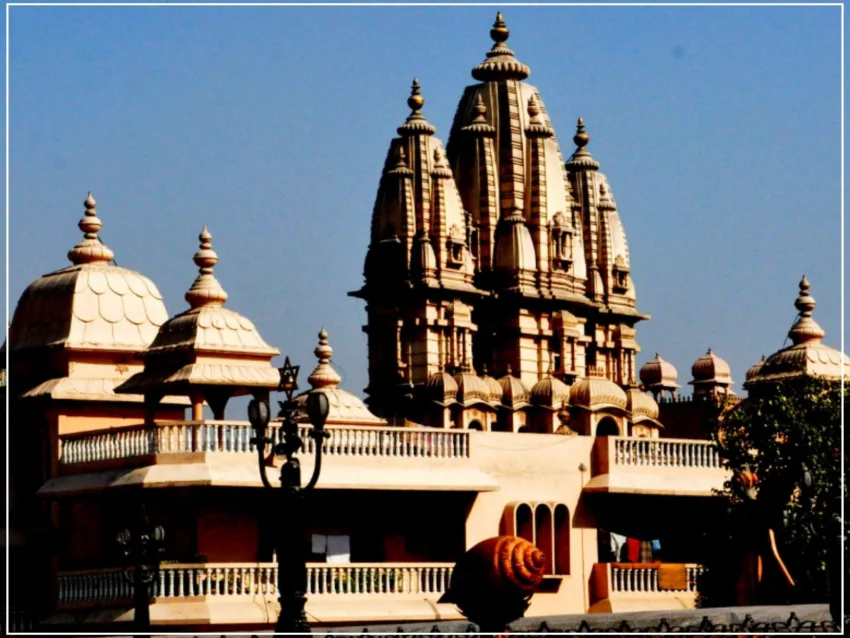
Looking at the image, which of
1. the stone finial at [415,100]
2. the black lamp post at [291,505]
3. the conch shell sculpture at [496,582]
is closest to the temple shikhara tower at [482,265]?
the stone finial at [415,100]

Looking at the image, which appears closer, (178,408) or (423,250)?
(178,408)

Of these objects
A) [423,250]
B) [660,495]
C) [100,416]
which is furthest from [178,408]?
[423,250]

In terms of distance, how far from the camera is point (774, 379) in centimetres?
5025

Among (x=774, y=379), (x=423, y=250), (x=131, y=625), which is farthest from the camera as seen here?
(x=423, y=250)

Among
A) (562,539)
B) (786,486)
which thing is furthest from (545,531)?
(786,486)

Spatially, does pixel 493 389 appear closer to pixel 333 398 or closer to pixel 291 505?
pixel 333 398

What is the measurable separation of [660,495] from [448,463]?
173 inches

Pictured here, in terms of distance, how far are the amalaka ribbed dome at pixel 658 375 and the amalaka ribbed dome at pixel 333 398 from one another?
31.8 meters

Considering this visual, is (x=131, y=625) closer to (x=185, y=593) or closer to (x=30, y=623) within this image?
(x=185, y=593)

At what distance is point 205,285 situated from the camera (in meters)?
40.0

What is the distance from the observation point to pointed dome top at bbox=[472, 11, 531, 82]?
66000 mm

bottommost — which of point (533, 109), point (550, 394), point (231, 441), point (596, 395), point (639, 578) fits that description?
point (639, 578)

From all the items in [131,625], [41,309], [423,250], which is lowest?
[131,625]

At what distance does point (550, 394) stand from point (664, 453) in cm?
1795
